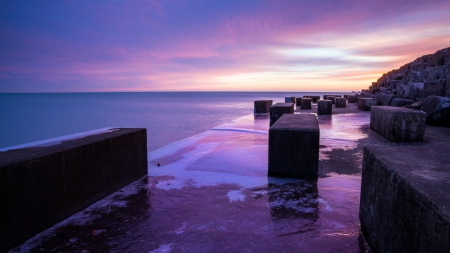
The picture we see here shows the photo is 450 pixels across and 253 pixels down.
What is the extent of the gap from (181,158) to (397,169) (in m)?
4.65

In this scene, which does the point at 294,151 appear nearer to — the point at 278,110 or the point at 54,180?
the point at 54,180

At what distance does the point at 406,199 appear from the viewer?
166 centimetres

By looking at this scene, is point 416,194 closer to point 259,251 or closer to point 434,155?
point 434,155

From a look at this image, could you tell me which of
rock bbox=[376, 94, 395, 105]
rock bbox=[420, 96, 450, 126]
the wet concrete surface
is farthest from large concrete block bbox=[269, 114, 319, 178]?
rock bbox=[376, 94, 395, 105]

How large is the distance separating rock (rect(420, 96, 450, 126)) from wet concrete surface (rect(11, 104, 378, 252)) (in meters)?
5.18

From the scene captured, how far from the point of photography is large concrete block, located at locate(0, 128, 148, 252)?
2443 millimetres

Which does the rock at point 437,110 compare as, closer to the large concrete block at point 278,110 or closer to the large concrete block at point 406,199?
the large concrete block at point 278,110

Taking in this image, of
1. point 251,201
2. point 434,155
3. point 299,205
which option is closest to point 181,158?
point 251,201

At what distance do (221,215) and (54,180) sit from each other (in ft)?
5.99

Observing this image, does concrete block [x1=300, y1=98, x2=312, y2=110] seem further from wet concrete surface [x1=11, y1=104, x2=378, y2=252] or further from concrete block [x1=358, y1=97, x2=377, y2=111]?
wet concrete surface [x1=11, y1=104, x2=378, y2=252]

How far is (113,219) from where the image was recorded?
118 inches

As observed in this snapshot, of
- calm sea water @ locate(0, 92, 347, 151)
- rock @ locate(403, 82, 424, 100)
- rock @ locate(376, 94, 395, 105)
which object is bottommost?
calm sea water @ locate(0, 92, 347, 151)

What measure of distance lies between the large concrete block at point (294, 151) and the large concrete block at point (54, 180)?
2348 millimetres

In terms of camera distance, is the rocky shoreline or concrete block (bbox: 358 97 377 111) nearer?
the rocky shoreline
